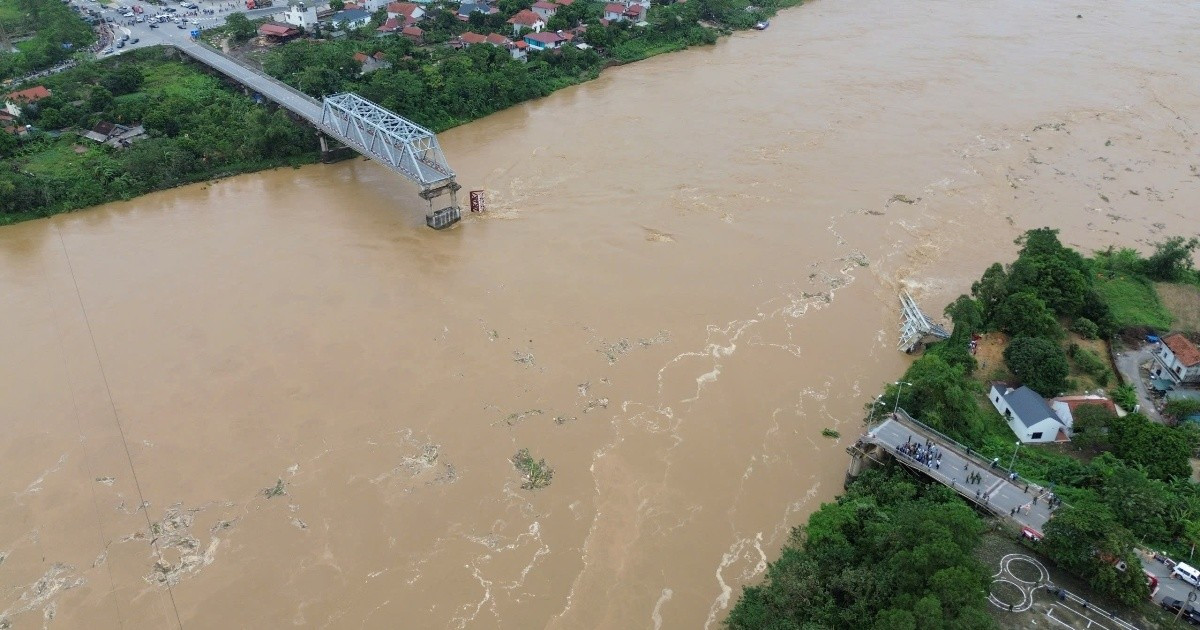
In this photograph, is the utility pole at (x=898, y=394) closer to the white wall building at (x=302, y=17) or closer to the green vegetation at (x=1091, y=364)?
the green vegetation at (x=1091, y=364)

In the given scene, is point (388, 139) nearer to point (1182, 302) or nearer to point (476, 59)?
point (476, 59)

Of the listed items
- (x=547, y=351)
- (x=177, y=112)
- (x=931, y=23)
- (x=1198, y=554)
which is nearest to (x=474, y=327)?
(x=547, y=351)

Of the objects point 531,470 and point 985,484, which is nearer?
point 985,484

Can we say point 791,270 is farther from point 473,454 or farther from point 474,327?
point 473,454

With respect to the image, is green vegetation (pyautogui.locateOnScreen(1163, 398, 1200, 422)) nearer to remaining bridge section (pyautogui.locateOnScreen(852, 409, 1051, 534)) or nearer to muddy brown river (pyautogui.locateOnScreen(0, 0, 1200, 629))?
remaining bridge section (pyautogui.locateOnScreen(852, 409, 1051, 534))

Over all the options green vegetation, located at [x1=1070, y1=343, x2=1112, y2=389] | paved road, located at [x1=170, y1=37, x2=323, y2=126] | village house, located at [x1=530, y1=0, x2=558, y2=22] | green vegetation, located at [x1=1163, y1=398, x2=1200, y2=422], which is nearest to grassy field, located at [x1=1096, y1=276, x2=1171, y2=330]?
green vegetation, located at [x1=1070, y1=343, x2=1112, y2=389]

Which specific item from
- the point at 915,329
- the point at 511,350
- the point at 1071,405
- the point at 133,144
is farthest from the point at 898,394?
the point at 133,144
